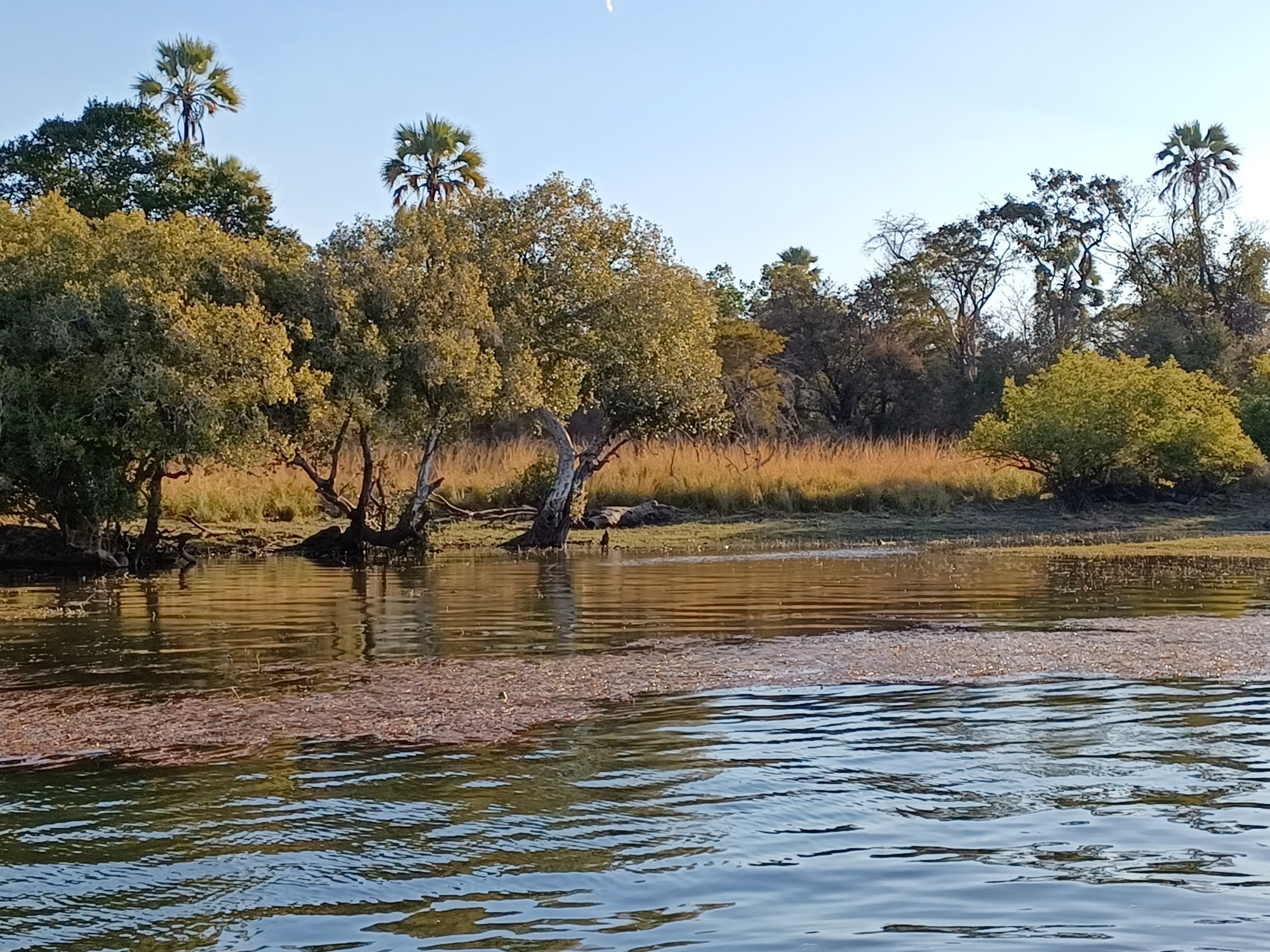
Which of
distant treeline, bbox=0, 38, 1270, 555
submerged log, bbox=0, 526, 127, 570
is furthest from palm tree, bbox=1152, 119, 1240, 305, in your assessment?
submerged log, bbox=0, 526, 127, 570

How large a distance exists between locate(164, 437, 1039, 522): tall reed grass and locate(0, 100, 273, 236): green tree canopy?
42.4 feet

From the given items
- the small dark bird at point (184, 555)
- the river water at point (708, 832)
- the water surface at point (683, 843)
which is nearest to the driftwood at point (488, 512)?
the small dark bird at point (184, 555)

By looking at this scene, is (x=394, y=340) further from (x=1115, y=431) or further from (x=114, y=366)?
(x=1115, y=431)

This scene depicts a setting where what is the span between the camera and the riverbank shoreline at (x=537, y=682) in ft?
30.8

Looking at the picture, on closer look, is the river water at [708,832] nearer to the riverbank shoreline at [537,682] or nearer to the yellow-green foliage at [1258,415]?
the riverbank shoreline at [537,682]

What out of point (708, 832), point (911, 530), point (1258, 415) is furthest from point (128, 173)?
point (708, 832)

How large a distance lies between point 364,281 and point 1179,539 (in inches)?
654

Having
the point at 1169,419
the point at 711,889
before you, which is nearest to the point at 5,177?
the point at 1169,419

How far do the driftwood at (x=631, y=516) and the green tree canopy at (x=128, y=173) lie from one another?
17.0 metres

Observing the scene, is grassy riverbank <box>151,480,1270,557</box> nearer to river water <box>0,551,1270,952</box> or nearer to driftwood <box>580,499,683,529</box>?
driftwood <box>580,499,683,529</box>

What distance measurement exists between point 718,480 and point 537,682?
25.0m

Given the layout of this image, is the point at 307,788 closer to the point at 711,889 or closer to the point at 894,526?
the point at 711,889

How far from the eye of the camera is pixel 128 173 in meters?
45.0

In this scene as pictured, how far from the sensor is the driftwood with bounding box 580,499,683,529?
3344 cm
